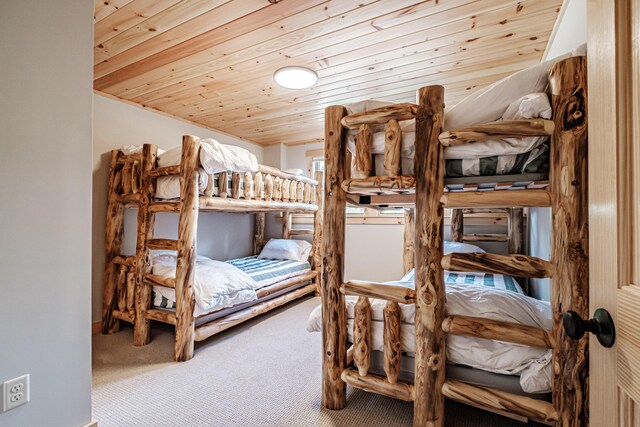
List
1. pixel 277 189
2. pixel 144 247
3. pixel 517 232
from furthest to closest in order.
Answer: pixel 277 189 → pixel 517 232 → pixel 144 247

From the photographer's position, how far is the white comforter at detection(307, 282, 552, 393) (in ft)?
3.90

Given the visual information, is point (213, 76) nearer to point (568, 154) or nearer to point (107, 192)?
point (107, 192)

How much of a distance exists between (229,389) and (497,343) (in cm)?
156

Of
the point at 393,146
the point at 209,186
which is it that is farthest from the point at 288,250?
the point at 393,146

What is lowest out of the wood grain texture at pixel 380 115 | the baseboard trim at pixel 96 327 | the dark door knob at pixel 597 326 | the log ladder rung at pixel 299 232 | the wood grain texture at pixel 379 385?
the baseboard trim at pixel 96 327

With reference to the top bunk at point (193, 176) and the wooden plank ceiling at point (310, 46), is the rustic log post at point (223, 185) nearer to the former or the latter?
the top bunk at point (193, 176)

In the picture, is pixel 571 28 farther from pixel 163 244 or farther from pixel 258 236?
pixel 258 236

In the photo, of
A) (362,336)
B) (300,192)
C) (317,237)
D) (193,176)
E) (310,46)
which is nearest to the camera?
(362,336)

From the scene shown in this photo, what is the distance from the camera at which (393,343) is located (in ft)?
4.67

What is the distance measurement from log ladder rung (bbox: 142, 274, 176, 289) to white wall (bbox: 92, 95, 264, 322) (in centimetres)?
72

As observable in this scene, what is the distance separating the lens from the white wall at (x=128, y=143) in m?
2.74

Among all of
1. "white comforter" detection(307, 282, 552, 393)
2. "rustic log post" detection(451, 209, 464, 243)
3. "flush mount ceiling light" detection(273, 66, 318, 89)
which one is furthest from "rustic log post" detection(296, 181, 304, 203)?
"white comforter" detection(307, 282, 552, 393)

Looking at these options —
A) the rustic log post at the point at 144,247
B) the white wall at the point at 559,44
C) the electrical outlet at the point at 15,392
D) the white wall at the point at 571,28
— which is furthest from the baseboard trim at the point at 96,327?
the white wall at the point at 571,28

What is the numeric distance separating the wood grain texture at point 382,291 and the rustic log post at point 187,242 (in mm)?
1322
